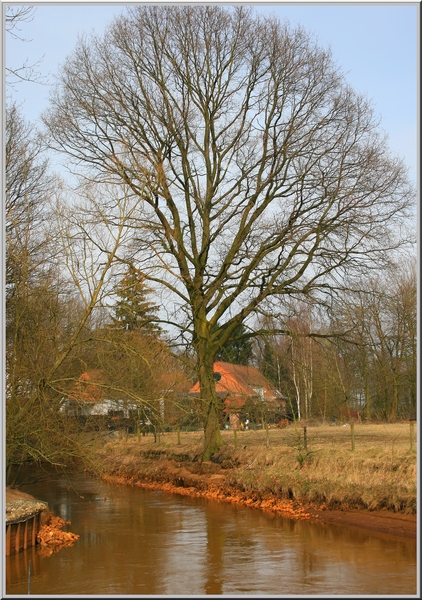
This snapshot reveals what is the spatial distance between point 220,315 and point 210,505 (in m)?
6.93

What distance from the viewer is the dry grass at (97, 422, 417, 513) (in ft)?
57.0

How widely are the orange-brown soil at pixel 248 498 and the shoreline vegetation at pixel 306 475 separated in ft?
0.08

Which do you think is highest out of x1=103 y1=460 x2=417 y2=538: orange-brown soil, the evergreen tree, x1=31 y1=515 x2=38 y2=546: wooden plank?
the evergreen tree

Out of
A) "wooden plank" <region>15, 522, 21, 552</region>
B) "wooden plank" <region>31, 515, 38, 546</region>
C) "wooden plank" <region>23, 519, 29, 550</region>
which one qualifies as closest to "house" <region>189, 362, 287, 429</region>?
"wooden plank" <region>31, 515, 38, 546</region>

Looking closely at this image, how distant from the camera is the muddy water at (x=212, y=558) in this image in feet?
40.0

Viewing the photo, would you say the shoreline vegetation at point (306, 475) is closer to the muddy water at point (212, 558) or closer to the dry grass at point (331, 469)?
the dry grass at point (331, 469)

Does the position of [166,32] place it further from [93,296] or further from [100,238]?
[93,296]

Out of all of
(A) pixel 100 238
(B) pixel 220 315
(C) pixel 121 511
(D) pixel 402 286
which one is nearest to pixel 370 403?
(D) pixel 402 286

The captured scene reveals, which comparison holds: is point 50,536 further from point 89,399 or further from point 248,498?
point 248,498

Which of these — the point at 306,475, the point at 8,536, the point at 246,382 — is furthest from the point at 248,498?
the point at 8,536

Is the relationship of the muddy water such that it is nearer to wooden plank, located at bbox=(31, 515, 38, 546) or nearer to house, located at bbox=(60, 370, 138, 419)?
wooden plank, located at bbox=(31, 515, 38, 546)

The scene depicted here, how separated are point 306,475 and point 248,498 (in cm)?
231

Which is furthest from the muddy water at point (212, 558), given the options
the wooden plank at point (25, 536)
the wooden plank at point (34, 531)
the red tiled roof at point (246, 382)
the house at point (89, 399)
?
the red tiled roof at point (246, 382)

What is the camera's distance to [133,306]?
1836cm
